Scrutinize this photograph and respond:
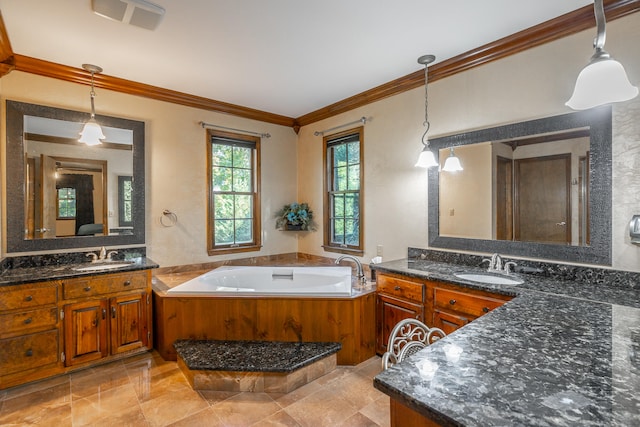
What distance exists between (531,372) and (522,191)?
6.09ft

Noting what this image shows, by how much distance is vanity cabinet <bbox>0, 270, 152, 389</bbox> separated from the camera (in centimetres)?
223

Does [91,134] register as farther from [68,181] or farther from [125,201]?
[125,201]

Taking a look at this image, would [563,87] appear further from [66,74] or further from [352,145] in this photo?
[66,74]

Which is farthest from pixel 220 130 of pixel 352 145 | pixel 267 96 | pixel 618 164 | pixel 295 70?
pixel 618 164

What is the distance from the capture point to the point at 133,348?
2.72 metres

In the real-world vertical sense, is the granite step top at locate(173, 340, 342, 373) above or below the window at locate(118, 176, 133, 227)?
below

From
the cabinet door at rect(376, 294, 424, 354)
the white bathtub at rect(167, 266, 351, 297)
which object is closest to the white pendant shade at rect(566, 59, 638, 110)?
the cabinet door at rect(376, 294, 424, 354)

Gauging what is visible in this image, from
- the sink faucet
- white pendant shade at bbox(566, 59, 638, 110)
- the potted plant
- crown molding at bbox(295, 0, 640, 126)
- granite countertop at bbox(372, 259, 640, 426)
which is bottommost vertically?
granite countertop at bbox(372, 259, 640, 426)

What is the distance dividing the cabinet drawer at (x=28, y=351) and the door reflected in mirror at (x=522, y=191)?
321cm

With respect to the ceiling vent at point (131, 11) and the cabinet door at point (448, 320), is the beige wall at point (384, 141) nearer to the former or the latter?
the cabinet door at point (448, 320)

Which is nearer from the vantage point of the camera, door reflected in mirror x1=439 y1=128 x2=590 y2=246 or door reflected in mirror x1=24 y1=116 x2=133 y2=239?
door reflected in mirror x1=439 y1=128 x2=590 y2=246

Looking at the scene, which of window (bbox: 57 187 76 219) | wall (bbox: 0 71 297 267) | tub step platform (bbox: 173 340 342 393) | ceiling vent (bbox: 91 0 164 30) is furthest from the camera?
wall (bbox: 0 71 297 267)

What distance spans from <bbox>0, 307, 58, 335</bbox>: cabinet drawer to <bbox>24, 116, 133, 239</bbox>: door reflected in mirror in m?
0.75

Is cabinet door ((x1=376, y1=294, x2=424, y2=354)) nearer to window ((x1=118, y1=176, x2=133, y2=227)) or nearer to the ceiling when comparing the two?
the ceiling
